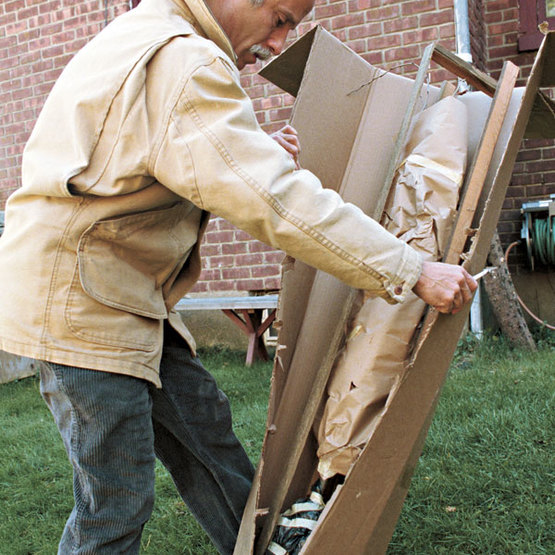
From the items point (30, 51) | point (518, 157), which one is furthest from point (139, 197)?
point (30, 51)

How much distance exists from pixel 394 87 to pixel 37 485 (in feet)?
8.11

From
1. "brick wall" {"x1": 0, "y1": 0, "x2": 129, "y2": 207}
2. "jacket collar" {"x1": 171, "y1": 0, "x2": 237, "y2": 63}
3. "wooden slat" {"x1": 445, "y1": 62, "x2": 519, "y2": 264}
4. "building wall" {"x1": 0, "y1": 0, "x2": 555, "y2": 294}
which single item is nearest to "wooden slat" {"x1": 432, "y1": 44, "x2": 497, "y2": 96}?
"wooden slat" {"x1": 445, "y1": 62, "x2": 519, "y2": 264}

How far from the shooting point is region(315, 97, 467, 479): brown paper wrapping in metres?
1.83

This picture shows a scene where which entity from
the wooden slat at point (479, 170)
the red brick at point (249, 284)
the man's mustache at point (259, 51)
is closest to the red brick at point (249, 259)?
the red brick at point (249, 284)

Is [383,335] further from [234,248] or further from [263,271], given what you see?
[234,248]

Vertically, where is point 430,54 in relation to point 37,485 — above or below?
above

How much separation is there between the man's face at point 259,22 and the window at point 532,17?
401 cm

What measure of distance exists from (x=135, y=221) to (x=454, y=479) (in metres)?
1.77

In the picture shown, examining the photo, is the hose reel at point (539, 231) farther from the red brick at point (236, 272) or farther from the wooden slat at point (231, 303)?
the red brick at point (236, 272)

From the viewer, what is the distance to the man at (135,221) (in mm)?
1409

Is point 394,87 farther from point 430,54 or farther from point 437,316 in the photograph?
point 437,316

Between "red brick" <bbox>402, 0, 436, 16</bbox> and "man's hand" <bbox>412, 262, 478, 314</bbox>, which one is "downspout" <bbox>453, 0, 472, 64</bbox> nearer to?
"red brick" <bbox>402, 0, 436, 16</bbox>

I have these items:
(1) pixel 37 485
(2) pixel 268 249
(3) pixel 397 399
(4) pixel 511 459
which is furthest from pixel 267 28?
(2) pixel 268 249

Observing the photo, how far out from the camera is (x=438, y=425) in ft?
10.2
